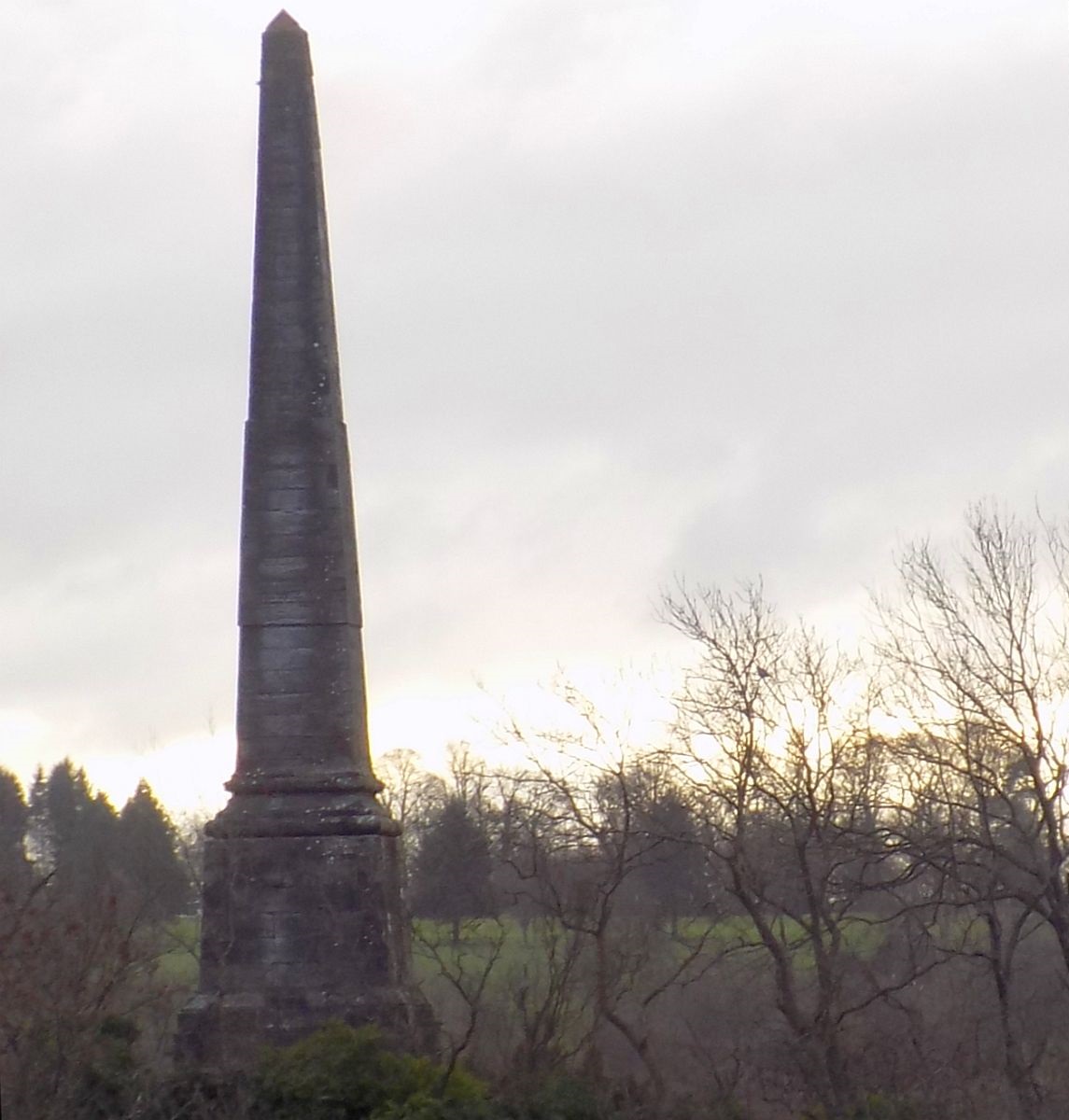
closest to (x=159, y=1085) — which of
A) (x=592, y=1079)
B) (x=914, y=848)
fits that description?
(x=592, y=1079)

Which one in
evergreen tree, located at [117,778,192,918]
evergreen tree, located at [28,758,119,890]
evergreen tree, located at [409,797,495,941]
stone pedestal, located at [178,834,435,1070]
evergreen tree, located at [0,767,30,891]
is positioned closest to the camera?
stone pedestal, located at [178,834,435,1070]

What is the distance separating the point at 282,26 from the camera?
1599 centimetres

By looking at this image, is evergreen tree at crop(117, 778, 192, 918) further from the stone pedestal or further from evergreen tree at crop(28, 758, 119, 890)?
the stone pedestal

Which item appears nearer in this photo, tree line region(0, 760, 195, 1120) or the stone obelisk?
tree line region(0, 760, 195, 1120)

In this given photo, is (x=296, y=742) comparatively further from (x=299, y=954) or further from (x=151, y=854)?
(x=151, y=854)

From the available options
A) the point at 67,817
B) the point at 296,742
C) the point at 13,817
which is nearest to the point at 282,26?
the point at 296,742

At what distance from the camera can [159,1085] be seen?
1363cm

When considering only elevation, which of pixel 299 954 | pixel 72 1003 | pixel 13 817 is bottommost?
pixel 72 1003

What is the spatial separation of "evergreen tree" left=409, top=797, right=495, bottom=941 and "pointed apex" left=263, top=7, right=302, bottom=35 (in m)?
10.8

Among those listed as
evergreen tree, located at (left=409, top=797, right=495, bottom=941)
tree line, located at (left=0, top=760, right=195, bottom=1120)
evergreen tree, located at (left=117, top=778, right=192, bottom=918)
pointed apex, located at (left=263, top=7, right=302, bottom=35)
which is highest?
pointed apex, located at (left=263, top=7, right=302, bottom=35)

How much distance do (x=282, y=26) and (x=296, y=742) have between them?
6.12 m

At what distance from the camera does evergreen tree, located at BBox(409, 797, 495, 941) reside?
78.0 feet

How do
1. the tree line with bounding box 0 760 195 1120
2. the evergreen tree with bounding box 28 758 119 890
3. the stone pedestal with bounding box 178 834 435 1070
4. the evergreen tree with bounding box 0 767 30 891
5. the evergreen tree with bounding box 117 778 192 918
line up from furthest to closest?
the evergreen tree with bounding box 28 758 119 890 → the evergreen tree with bounding box 0 767 30 891 → the evergreen tree with bounding box 117 778 192 918 → the stone pedestal with bounding box 178 834 435 1070 → the tree line with bounding box 0 760 195 1120

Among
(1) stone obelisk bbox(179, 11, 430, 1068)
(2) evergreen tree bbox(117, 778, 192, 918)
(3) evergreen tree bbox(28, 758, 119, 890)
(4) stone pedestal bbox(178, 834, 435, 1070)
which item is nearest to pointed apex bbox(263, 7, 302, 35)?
(1) stone obelisk bbox(179, 11, 430, 1068)
